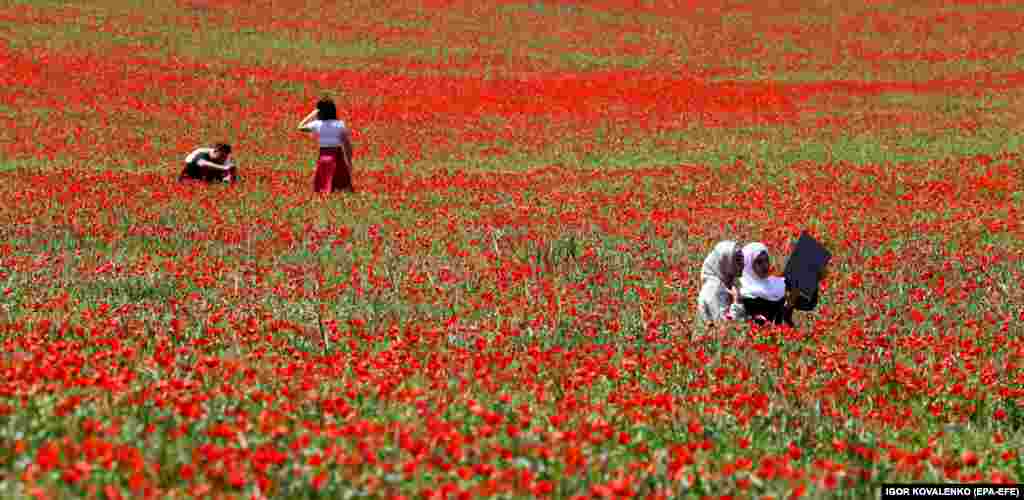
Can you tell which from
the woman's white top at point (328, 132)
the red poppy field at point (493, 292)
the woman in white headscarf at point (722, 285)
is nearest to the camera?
the red poppy field at point (493, 292)

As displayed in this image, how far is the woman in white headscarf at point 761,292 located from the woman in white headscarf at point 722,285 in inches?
3.4

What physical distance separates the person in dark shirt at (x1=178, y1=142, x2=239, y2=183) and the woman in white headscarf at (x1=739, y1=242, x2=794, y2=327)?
13195 mm

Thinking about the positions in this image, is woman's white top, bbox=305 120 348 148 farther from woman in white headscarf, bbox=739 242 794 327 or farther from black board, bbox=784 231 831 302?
black board, bbox=784 231 831 302

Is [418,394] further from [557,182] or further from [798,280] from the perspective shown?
[557,182]

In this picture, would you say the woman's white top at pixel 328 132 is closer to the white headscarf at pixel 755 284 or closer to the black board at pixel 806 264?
the white headscarf at pixel 755 284

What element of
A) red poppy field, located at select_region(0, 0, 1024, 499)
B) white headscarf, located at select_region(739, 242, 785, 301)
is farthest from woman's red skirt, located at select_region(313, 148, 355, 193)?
white headscarf, located at select_region(739, 242, 785, 301)

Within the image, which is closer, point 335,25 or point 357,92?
point 357,92

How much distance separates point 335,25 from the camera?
→ 2126 inches

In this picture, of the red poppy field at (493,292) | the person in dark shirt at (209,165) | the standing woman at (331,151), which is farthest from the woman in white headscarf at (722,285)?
the person in dark shirt at (209,165)

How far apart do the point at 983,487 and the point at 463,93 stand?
34.2 metres

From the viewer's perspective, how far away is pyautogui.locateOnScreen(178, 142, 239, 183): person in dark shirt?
21359 millimetres

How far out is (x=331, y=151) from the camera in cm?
2055

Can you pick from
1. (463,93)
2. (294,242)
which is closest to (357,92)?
(463,93)

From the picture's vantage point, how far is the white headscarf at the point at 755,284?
32.4 feet
